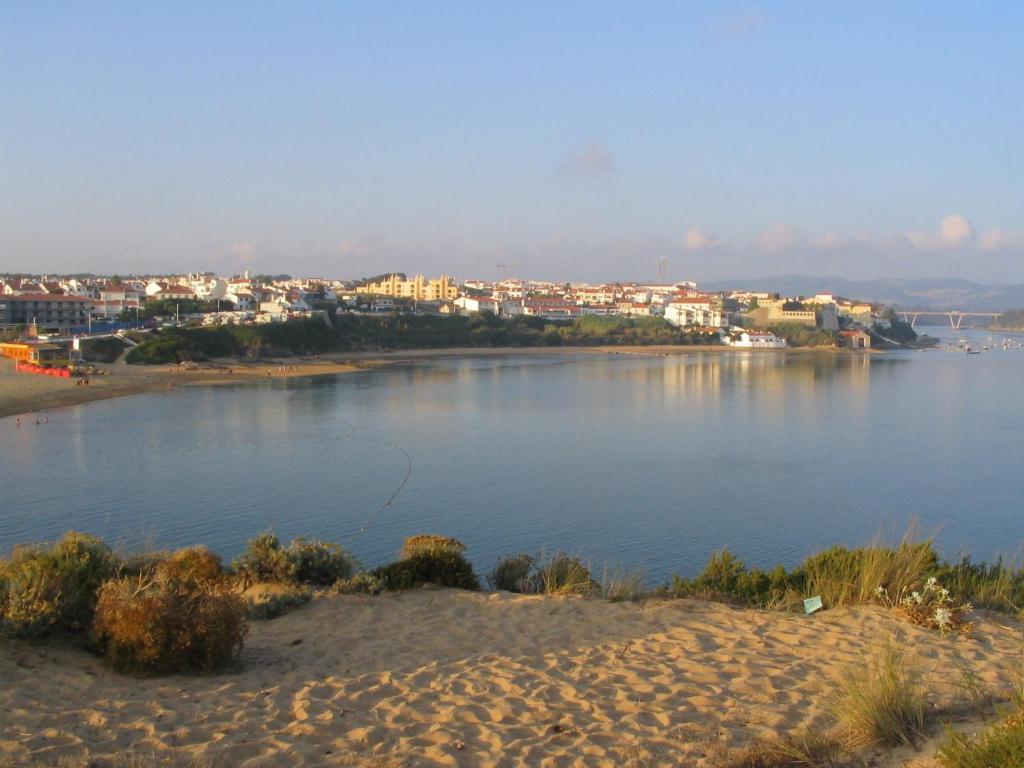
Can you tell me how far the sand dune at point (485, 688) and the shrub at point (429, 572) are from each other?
3.18ft

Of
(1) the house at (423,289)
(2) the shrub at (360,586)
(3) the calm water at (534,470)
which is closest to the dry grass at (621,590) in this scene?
(2) the shrub at (360,586)

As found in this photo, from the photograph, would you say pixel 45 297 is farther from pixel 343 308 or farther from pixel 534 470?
pixel 534 470

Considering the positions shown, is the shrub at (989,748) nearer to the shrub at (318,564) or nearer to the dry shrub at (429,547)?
the dry shrub at (429,547)

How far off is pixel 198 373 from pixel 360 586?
3524 centimetres

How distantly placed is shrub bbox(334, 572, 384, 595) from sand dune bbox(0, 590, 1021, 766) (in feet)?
2.36

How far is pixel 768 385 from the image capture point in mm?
39750

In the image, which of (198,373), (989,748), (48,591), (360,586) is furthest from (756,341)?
(989,748)

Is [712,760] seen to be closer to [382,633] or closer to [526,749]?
[526,749]

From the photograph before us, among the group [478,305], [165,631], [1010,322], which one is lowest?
[1010,322]

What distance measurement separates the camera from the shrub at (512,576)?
780cm

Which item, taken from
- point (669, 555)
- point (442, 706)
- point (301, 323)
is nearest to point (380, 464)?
point (669, 555)

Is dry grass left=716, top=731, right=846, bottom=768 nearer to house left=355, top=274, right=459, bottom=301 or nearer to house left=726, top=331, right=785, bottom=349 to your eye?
house left=726, top=331, right=785, bottom=349

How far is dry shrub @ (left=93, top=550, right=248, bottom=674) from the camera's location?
14.9 ft

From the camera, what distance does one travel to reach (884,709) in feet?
12.0
